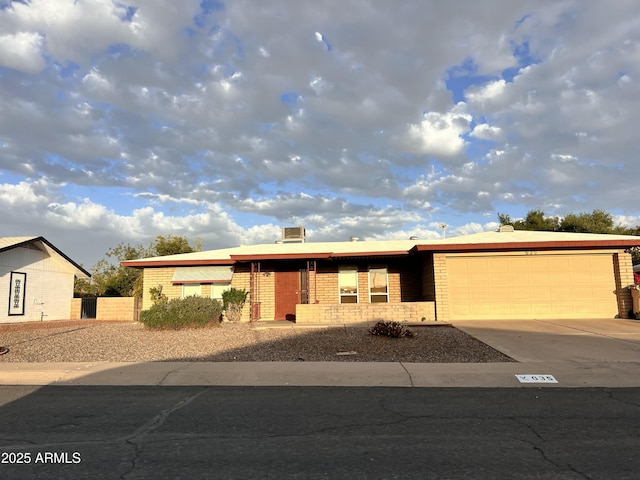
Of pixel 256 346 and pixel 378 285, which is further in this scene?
pixel 378 285

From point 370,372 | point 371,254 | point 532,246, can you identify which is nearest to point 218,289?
point 371,254

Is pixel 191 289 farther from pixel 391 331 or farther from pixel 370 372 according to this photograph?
pixel 370 372

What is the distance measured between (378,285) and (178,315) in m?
8.65

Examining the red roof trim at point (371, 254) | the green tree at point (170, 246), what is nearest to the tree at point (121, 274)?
the green tree at point (170, 246)

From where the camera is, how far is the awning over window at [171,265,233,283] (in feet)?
67.5

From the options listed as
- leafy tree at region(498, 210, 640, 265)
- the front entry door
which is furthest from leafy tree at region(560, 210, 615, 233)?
the front entry door

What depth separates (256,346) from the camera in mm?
11953

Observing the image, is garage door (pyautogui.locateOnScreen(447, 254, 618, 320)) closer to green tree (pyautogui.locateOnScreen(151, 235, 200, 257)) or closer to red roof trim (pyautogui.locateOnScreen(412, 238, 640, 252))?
red roof trim (pyautogui.locateOnScreen(412, 238, 640, 252))

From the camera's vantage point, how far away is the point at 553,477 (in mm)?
4055

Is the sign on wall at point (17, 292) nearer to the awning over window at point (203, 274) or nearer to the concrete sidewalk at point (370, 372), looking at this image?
the awning over window at point (203, 274)

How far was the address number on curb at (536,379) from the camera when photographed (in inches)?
315

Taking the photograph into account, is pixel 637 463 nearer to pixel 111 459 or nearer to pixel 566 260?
pixel 111 459

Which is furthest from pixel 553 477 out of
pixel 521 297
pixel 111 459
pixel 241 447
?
pixel 521 297

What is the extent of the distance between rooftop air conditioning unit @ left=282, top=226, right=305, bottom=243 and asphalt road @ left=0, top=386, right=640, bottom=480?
1651 cm
